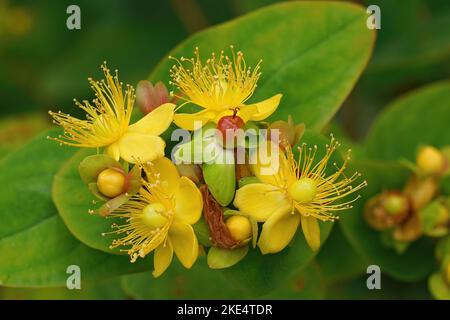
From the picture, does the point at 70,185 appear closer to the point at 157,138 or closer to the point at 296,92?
the point at 157,138

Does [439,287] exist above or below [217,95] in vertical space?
below

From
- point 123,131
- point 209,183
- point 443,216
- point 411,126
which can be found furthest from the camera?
point 411,126

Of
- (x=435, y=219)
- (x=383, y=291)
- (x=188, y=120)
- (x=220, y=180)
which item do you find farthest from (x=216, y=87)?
(x=383, y=291)

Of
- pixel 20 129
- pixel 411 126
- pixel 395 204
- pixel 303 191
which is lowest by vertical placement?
pixel 303 191

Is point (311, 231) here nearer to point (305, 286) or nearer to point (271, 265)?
point (271, 265)

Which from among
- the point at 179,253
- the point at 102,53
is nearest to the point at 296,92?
the point at 179,253

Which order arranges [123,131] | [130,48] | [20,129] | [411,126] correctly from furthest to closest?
[130,48] < [20,129] < [411,126] < [123,131]

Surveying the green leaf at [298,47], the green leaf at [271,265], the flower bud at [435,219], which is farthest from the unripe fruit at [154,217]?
the flower bud at [435,219]
